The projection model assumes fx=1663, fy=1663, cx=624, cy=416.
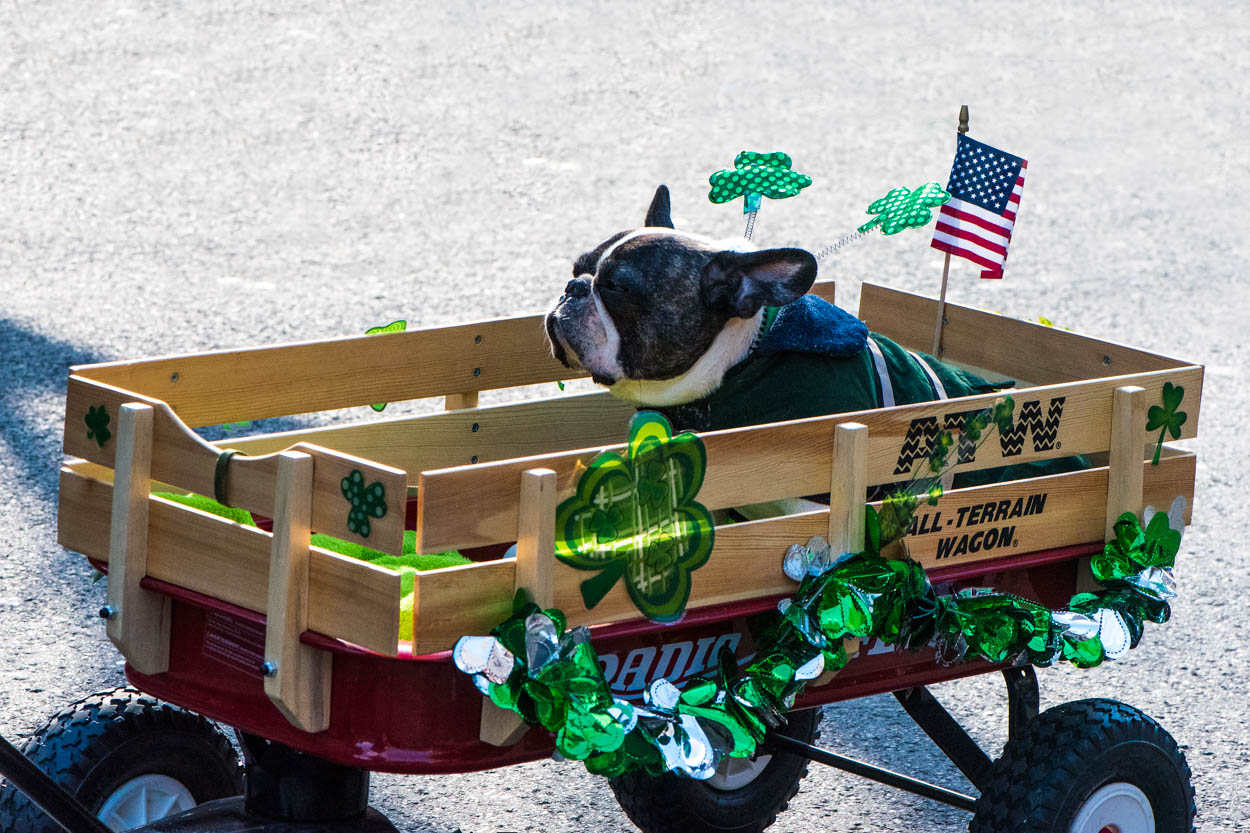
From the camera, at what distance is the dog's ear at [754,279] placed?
2.84m

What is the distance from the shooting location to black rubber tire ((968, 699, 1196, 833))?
2807 millimetres

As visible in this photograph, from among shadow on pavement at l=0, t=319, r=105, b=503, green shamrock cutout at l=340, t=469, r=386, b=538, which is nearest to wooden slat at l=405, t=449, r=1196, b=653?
green shamrock cutout at l=340, t=469, r=386, b=538

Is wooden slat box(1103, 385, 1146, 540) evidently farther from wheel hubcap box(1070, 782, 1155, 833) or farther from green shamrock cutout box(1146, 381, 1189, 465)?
wheel hubcap box(1070, 782, 1155, 833)

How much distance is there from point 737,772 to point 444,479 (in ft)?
4.87

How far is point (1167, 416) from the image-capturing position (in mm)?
3070

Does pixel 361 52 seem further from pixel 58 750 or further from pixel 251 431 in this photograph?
pixel 58 750

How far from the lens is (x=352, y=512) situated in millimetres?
2324

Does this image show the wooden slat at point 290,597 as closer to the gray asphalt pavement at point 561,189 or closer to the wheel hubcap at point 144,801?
the wheel hubcap at point 144,801

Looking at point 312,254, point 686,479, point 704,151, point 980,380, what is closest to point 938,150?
point 704,151

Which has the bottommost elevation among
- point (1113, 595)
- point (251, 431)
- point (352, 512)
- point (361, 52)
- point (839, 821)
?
point (839, 821)

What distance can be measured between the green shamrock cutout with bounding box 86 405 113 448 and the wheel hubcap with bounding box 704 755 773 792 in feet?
4.83

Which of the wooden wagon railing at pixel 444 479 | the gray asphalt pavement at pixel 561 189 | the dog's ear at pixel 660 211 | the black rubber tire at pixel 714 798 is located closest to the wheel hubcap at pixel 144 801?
the wooden wagon railing at pixel 444 479

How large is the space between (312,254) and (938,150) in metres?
3.62

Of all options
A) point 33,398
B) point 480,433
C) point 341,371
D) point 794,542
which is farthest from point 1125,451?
point 33,398
